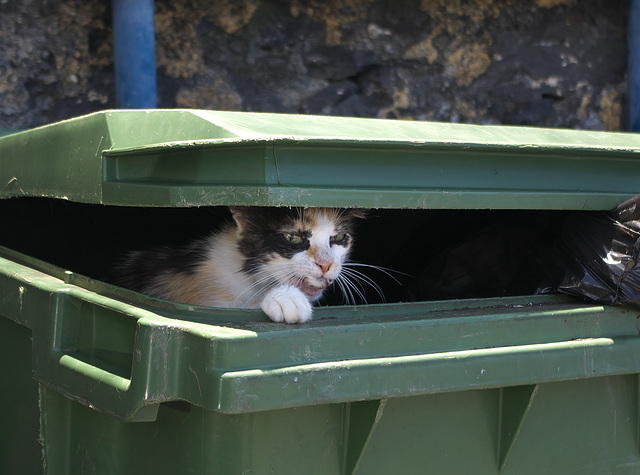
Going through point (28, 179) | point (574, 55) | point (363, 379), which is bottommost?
point (363, 379)

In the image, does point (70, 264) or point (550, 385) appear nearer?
point (550, 385)

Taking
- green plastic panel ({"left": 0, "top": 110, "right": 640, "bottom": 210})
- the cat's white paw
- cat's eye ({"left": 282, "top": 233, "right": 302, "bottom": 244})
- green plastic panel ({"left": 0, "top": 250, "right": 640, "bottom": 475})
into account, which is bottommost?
green plastic panel ({"left": 0, "top": 250, "right": 640, "bottom": 475})

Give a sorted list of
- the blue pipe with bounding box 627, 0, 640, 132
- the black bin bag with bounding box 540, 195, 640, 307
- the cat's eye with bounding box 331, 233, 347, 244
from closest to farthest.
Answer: the black bin bag with bounding box 540, 195, 640, 307
the cat's eye with bounding box 331, 233, 347, 244
the blue pipe with bounding box 627, 0, 640, 132

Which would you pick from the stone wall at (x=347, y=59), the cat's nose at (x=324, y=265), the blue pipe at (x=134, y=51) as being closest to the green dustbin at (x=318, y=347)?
the cat's nose at (x=324, y=265)

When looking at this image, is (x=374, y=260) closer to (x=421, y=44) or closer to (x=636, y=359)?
(x=636, y=359)

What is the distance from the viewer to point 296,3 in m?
4.33

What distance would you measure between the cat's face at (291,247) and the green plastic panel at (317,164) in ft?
1.94

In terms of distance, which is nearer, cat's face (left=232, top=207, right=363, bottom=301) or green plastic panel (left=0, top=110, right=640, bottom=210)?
green plastic panel (left=0, top=110, right=640, bottom=210)

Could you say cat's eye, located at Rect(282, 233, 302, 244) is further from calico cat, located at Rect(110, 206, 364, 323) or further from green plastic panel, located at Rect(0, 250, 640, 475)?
green plastic panel, located at Rect(0, 250, 640, 475)

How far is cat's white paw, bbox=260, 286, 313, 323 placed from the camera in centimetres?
152

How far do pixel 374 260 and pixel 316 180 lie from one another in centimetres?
171

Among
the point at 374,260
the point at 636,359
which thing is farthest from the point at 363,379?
the point at 374,260

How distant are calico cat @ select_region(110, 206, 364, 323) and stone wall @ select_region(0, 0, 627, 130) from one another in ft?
5.54

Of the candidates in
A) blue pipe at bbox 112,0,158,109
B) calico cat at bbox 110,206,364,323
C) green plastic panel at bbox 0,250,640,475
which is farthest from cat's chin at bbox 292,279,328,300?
blue pipe at bbox 112,0,158,109
